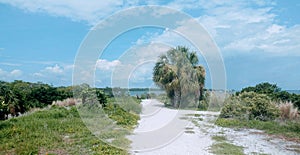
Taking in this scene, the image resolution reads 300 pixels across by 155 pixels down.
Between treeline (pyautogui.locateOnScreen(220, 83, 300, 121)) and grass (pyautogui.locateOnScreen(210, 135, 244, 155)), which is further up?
treeline (pyautogui.locateOnScreen(220, 83, 300, 121))

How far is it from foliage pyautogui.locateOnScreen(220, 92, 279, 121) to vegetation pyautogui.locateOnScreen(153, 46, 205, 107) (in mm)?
3611

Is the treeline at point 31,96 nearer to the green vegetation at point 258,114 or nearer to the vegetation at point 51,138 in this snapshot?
the vegetation at point 51,138

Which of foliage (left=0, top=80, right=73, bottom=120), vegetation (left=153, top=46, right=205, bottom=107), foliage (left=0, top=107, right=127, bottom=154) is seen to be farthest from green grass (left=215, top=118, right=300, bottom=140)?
foliage (left=0, top=80, right=73, bottom=120)

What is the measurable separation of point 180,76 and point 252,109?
518 cm

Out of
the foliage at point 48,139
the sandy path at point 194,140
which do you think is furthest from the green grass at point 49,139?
the sandy path at point 194,140

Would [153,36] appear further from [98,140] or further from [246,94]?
[246,94]

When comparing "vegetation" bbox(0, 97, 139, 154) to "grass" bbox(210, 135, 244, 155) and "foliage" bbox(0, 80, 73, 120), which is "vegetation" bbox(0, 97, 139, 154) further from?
"grass" bbox(210, 135, 244, 155)

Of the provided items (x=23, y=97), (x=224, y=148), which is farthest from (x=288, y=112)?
(x=23, y=97)

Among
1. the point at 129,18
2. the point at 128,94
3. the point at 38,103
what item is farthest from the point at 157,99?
the point at 129,18

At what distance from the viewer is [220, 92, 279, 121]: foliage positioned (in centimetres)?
943

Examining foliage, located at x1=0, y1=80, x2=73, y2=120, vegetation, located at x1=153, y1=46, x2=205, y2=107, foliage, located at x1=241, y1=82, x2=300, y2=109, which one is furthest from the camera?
vegetation, located at x1=153, y1=46, x2=205, y2=107

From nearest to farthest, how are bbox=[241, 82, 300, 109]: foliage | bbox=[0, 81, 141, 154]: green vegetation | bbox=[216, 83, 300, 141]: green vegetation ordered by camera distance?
bbox=[0, 81, 141, 154]: green vegetation, bbox=[216, 83, 300, 141]: green vegetation, bbox=[241, 82, 300, 109]: foliage

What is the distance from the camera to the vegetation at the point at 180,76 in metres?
14.0

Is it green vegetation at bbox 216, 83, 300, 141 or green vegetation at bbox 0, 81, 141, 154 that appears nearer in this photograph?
green vegetation at bbox 0, 81, 141, 154
